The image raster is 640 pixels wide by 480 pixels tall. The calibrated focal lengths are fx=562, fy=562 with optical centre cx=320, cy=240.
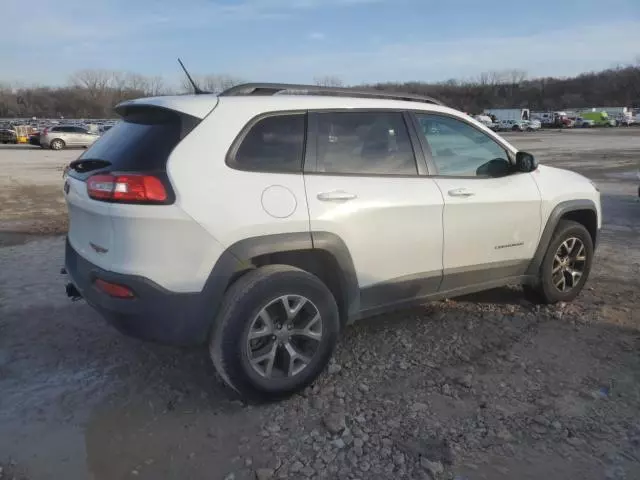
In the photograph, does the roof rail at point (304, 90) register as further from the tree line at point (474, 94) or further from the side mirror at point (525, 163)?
the tree line at point (474, 94)

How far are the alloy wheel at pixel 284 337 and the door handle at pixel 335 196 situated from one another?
620 mm

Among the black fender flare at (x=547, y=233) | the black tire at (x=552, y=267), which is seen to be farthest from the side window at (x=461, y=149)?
the black tire at (x=552, y=267)

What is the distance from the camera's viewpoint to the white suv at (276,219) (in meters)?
3.07

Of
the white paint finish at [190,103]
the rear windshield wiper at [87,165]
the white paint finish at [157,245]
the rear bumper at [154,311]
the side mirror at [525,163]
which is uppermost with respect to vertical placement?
the white paint finish at [190,103]

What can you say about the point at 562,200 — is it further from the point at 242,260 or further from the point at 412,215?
the point at 242,260

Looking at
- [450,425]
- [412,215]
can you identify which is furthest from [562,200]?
[450,425]

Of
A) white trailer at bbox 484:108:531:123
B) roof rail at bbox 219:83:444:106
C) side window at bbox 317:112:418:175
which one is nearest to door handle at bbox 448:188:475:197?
side window at bbox 317:112:418:175

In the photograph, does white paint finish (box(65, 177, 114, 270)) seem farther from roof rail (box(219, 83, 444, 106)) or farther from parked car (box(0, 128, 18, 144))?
parked car (box(0, 128, 18, 144))

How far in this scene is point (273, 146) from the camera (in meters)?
3.43

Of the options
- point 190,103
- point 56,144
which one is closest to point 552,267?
point 190,103

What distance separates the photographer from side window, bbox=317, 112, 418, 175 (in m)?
3.64

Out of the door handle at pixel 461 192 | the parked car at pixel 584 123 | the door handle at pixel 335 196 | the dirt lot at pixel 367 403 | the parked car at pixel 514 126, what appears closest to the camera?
the dirt lot at pixel 367 403

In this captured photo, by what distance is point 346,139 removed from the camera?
3.75 meters

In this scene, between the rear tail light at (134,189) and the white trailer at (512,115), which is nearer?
the rear tail light at (134,189)
